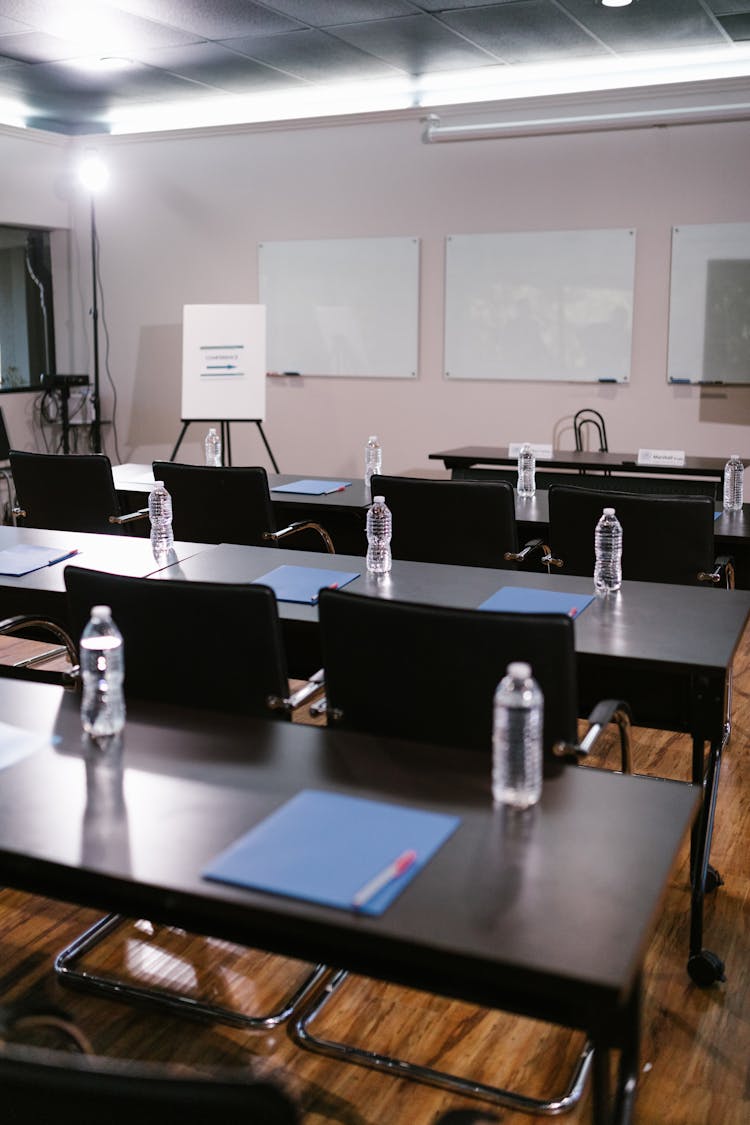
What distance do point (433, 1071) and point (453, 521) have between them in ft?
6.78

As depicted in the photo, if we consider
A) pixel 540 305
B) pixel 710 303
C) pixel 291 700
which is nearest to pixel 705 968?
pixel 291 700

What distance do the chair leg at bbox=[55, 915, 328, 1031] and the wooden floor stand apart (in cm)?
2

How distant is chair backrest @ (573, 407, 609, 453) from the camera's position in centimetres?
711

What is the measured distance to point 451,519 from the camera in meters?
3.80

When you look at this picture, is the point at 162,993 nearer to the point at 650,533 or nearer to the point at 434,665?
the point at 434,665

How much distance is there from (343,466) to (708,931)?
584 centimetres

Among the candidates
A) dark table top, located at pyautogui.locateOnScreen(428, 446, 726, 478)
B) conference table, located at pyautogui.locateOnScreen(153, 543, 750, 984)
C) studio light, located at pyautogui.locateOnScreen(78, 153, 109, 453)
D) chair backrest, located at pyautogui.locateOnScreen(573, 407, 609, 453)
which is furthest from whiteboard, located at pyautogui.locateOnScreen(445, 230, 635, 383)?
conference table, located at pyautogui.locateOnScreen(153, 543, 750, 984)

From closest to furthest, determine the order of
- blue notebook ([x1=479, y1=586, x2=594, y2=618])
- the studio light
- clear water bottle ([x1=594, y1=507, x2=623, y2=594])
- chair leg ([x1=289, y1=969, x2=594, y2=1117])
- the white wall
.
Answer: chair leg ([x1=289, y1=969, x2=594, y2=1117]) → blue notebook ([x1=479, y1=586, x2=594, y2=618]) → clear water bottle ([x1=594, y1=507, x2=623, y2=594]) → the white wall → the studio light

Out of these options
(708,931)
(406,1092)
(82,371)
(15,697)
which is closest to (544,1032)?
(406,1092)

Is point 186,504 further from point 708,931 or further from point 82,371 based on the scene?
point 82,371

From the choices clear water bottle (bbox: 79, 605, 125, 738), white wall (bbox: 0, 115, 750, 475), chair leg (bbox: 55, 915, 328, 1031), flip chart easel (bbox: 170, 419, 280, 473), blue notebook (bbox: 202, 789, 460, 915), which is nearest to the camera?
blue notebook (bbox: 202, 789, 460, 915)

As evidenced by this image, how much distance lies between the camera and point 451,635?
1913mm

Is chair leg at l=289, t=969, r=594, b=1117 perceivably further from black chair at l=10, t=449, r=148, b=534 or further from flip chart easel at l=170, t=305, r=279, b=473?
flip chart easel at l=170, t=305, r=279, b=473

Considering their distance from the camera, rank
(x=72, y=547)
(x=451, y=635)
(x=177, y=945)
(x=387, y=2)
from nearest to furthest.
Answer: (x=451, y=635) < (x=177, y=945) < (x=72, y=547) < (x=387, y=2)
